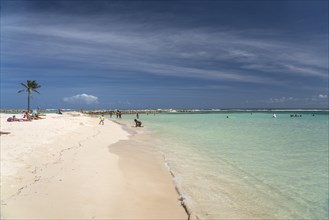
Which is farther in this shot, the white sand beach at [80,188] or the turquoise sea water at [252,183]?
the turquoise sea water at [252,183]

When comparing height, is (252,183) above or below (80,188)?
below

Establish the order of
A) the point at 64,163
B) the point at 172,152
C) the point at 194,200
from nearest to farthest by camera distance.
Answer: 1. the point at 194,200
2. the point at 64,163
3. the point at 172,152

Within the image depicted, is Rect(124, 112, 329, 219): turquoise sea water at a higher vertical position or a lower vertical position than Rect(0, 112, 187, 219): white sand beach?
lower

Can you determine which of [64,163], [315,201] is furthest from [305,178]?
[64,163]

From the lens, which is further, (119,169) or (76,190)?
A: (119,169)

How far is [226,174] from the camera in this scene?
11586 millimetres

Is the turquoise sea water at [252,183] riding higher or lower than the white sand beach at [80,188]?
lower

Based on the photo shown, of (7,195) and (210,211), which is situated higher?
(7,195)

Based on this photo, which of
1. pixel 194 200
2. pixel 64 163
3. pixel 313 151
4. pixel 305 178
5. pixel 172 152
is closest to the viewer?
pixel 194 200

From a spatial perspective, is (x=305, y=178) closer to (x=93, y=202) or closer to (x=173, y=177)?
(x=173, y=177)

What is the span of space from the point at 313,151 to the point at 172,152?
30.0 ft

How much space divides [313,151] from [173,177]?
12023mm

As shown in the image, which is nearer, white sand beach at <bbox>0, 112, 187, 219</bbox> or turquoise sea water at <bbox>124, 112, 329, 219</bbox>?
white sand beach at <bbox>0, 112, 187, 219</bbox>

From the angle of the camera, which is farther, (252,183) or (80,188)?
(252,183)
